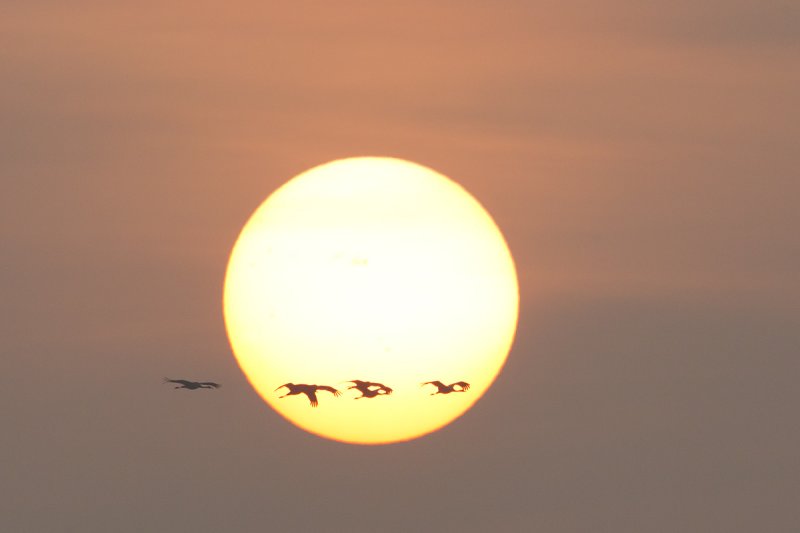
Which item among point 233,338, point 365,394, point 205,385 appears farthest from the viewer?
point 233,338

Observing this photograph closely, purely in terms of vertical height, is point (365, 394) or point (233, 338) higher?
point (233, 338)

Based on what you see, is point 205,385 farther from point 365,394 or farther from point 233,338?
point 233,338

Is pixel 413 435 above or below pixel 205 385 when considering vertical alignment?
above

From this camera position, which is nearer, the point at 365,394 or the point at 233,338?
the point at 365,394

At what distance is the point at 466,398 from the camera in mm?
141375

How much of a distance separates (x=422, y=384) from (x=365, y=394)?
4042mm

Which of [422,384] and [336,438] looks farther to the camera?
[336,438]

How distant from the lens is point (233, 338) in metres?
138

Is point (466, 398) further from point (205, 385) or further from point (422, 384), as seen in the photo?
point (205, 385)

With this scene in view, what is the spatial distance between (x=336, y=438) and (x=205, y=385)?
103 feet

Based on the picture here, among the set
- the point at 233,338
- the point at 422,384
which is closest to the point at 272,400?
the point at 233,338

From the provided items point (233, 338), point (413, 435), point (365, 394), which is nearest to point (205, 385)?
point (365, 394)

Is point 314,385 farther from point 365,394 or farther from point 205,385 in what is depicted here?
point 205,385

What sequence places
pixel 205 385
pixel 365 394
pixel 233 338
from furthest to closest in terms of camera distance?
pixel 233 338
pixel 365 394
pixel 205 385
